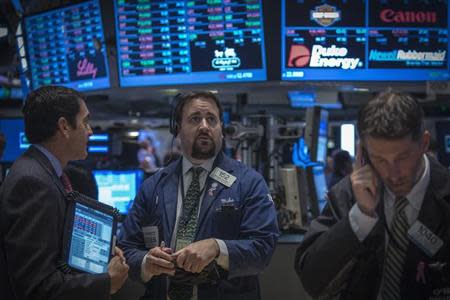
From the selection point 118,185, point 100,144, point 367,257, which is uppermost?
point 367,257

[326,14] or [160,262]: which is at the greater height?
[326,14]

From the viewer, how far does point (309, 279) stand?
1647mm

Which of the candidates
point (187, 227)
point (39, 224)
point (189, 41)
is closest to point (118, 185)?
point (189, 41)

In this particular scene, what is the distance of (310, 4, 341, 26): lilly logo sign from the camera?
407cm

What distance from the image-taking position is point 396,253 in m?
1.58

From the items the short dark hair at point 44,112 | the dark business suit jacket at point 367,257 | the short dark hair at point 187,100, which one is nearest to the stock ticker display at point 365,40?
the short dark hair at point 187,100

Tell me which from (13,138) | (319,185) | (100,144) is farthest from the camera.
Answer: (100,144)

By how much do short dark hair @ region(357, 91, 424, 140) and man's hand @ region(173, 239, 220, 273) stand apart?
889 millimetres

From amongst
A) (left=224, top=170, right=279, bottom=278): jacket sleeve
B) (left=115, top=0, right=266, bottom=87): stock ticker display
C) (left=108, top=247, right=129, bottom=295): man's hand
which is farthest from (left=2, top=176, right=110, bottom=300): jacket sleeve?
(left=115, top=0, right=266, bottom=87): stock ticker display

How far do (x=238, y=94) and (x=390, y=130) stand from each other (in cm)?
326

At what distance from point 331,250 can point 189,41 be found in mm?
2996

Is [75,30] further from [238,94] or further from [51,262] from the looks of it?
[51,262]

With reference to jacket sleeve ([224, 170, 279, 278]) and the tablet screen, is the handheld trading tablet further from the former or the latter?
jacket sleeve ([224, 170, 279, 278])

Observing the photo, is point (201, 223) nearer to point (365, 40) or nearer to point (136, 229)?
point (136, 229)
